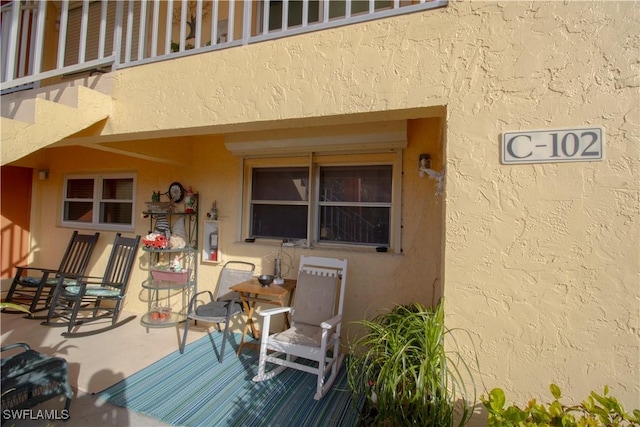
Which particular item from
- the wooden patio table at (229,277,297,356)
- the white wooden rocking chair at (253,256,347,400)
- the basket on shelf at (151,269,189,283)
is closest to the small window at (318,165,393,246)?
the white wooden rocking chair at (253,256,347,400)

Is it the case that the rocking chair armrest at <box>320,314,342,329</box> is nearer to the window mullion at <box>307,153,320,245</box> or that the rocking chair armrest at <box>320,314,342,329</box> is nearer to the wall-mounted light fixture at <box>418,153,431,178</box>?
the window mullion at <box>307,153,320,245</box>

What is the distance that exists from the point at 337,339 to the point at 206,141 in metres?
3.69

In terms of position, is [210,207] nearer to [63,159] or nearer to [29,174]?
[63,159]

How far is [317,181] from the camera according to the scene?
13.9 feet

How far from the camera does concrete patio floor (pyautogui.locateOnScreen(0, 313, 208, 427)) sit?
262 cm

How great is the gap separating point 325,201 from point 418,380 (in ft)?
9.07

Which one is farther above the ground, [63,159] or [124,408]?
[63,159]

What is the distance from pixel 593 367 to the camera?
1.77 metres

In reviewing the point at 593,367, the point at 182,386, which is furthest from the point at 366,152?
the point at 182,386

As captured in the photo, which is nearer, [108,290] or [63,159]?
[108,290]

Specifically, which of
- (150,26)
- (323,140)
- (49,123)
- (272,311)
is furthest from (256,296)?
(150,26)

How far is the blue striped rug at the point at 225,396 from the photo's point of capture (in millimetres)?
2668

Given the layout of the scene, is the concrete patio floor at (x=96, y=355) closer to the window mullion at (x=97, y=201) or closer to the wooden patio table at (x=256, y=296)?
the wooden patio table at (x=256, y=296)

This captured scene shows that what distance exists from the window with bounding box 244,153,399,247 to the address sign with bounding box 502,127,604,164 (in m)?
1.88
